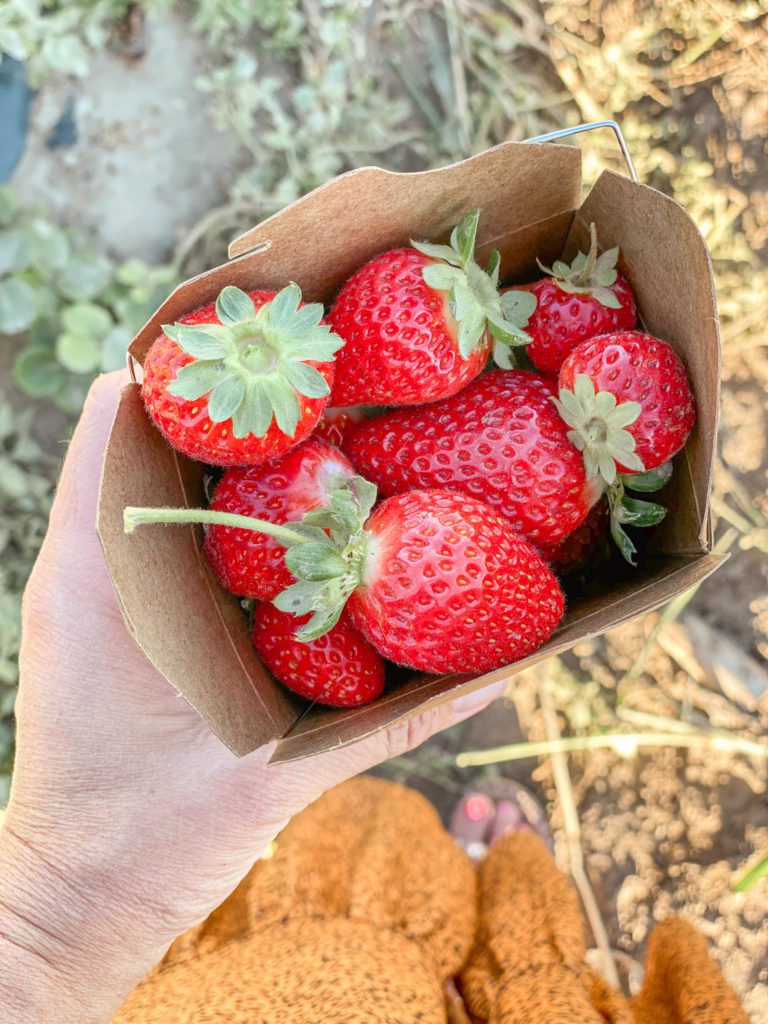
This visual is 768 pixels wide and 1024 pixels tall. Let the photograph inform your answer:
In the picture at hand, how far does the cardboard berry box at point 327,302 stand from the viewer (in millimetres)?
724

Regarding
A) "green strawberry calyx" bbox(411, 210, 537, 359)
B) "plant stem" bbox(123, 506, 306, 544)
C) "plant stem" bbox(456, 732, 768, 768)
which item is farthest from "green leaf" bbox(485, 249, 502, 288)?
"plant stem" bbox(456, 732, 768, 768)

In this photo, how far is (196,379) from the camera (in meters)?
0.72

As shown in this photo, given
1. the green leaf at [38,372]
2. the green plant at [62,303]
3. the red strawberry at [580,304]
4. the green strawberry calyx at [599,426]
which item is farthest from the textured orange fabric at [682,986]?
the green leaf at [38,372]

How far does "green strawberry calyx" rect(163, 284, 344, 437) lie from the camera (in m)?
0.72

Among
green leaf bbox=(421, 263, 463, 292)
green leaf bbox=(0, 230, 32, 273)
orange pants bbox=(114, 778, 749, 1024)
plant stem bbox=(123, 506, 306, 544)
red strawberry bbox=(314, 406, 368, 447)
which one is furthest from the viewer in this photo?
green leaf bbox=(0, 230, 32, 273)

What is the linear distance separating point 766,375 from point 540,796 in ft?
3.19

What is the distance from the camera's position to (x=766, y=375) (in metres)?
1.61

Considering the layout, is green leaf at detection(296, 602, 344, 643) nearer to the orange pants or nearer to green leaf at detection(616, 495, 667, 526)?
green leaf at detection(616, 495, 667, 526)

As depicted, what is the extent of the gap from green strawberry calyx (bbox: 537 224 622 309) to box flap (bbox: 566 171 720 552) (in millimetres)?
19

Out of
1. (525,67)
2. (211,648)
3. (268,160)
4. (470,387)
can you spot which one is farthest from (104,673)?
(525,67)

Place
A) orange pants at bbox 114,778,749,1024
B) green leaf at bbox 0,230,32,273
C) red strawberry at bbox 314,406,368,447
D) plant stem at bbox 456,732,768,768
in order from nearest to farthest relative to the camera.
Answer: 1. red strawberry at bbox 314,406,368,447
2. orange pants at bbox 114,778,749,1024
3. green leaf at bbox 0,230,32,273
4. plant stem at bbox 456,732,768,768

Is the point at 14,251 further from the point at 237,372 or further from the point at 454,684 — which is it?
the point at 454,684

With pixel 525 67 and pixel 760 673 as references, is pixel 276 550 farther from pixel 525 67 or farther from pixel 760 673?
pixel 525 67

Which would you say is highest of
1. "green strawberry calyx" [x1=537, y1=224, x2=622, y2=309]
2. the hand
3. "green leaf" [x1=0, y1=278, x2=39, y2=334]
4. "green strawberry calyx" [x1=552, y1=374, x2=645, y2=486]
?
"green leaf" [x1=0, y1=278, x2=39, y2=334]
